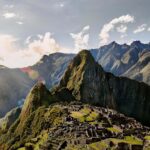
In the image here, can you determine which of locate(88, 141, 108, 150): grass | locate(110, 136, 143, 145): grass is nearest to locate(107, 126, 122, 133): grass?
locate(110, 136, 143, 145): grass

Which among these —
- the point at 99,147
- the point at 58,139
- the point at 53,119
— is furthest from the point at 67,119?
the point at 99,147

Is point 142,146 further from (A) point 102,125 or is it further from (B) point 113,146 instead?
(A) point 102,125

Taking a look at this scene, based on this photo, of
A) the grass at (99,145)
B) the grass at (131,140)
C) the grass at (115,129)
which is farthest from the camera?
the grass at (115,129)

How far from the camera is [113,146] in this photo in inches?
4975

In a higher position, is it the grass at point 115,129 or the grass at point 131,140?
the grass at point 131,140

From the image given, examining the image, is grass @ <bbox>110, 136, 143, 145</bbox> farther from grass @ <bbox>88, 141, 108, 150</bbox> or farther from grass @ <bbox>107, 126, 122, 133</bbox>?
grass @ <bbox>107, 126, 122, 133</bbox>

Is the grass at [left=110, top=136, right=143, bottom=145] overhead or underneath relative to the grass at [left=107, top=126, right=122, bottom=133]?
overhead

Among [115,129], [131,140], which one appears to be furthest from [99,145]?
[115,129]

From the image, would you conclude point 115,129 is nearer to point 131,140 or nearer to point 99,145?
point 131,140

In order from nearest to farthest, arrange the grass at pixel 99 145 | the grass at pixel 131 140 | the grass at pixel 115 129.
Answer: the grass at pixel 99 145, the grass at pixel 131 140, the grass at pixel 115 129

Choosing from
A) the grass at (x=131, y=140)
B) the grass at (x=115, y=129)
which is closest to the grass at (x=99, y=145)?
the grass at (x=131, y=140)

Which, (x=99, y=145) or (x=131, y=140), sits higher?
(x=99, y=145)

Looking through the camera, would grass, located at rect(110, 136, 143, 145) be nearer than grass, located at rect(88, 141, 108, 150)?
No

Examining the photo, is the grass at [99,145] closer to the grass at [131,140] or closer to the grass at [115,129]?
the grass at [131,140]
